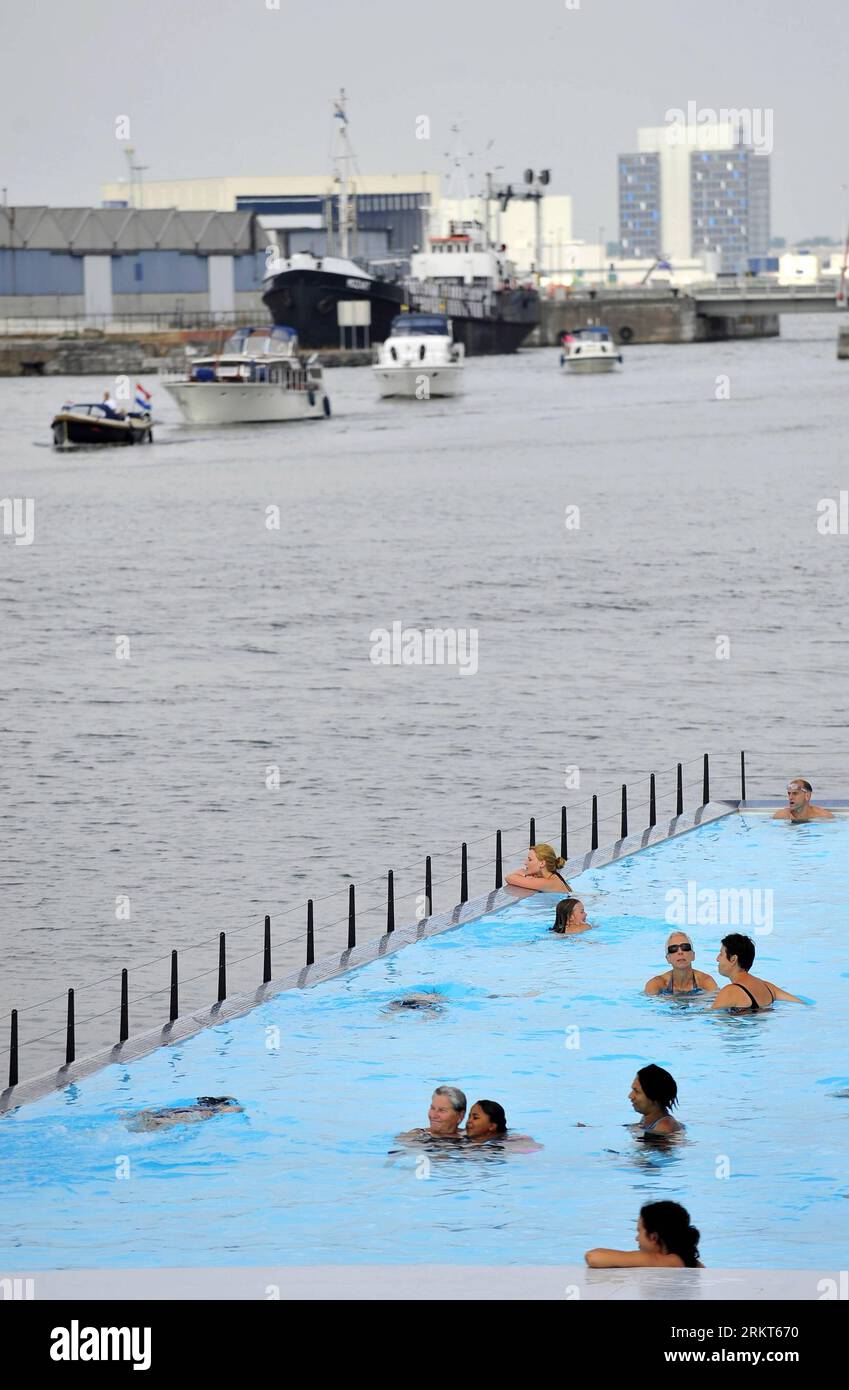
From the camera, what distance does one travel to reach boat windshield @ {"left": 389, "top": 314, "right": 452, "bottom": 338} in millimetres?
138875

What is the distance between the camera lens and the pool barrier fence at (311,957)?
732 inches

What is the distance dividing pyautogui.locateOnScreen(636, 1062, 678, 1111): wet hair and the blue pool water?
0.62 m

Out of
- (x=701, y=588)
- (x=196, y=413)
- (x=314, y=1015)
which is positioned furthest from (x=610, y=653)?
(x=196, y=413)

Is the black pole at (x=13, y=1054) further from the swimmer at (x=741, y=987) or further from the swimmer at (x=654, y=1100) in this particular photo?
the swimmer at (x=741, y=987)

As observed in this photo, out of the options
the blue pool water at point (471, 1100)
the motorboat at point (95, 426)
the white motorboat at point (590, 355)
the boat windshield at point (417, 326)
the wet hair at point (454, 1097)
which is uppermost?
the boat windshield at point (417, 326)

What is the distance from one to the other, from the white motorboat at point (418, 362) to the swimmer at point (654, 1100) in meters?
121

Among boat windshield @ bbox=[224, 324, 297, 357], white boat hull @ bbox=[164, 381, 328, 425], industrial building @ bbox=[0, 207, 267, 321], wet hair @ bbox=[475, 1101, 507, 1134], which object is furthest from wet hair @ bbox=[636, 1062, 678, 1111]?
industrial building @ bbox=[0, 207, 267, 321]

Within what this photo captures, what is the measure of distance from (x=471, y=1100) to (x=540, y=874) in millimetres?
6101

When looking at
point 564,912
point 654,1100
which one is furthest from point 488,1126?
point 564,912

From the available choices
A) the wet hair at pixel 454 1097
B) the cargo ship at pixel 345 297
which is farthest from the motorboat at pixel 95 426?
the wet hair at pixel 454 1097

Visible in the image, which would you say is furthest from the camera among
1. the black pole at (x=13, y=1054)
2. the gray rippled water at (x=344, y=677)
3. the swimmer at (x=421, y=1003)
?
the gray rippled water at (x=344, y=677)

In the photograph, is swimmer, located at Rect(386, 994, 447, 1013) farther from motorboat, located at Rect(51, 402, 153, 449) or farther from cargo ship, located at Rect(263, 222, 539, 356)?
cargo ship, located at Rect(263, 222, 539, 356)

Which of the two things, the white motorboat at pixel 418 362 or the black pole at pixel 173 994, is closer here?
the black pole at pixel 173 994
